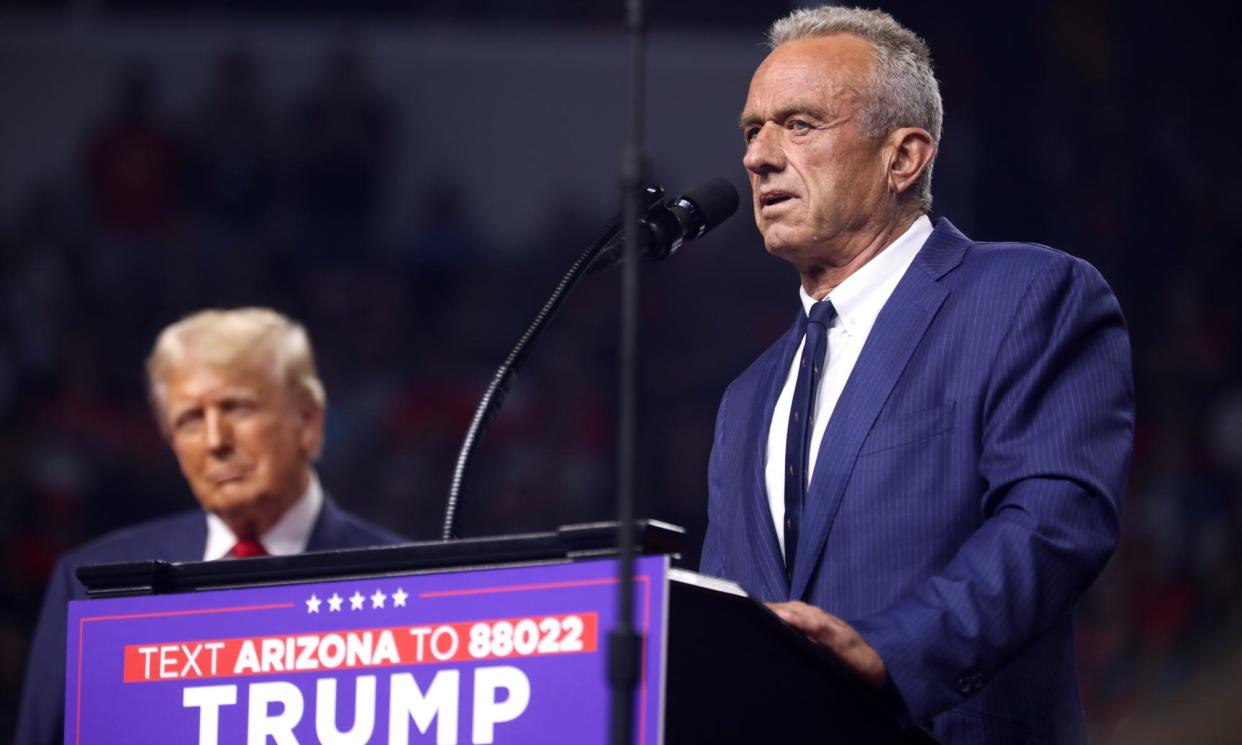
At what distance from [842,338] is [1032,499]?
46 centimetres

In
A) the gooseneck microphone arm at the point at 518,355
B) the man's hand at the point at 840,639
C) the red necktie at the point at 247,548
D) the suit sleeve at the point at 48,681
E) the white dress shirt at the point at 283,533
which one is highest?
the gooseneck microphone arm at the point at 518,355

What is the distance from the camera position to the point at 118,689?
→ 183 cm

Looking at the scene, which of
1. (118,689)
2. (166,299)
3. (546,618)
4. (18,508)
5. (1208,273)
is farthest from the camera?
(166,299)

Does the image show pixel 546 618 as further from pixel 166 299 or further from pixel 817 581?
pixel 166 299

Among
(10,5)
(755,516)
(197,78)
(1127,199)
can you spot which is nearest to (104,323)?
(197,78)

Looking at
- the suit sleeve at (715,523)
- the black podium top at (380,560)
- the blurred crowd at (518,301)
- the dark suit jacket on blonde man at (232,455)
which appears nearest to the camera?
the black podium top at (380,560)

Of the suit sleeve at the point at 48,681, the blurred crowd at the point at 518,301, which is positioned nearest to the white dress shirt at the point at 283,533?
the suit sleeve at the point at 48,681

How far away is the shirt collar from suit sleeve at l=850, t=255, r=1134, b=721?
0.26 meters

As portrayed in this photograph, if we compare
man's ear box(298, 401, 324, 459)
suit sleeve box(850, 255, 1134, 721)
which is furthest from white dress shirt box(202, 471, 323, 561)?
suit sleeve box(850, 255, 1134, 721)

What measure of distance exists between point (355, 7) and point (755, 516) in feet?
22.2

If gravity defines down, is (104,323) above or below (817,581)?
above

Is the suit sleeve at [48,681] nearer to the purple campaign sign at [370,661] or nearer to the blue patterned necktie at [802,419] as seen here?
the purple campaign sign at [370,661]

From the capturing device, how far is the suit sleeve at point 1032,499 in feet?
5.76

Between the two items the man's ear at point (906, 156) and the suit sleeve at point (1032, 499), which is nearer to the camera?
the suit sleeve at point (1032, 499)
